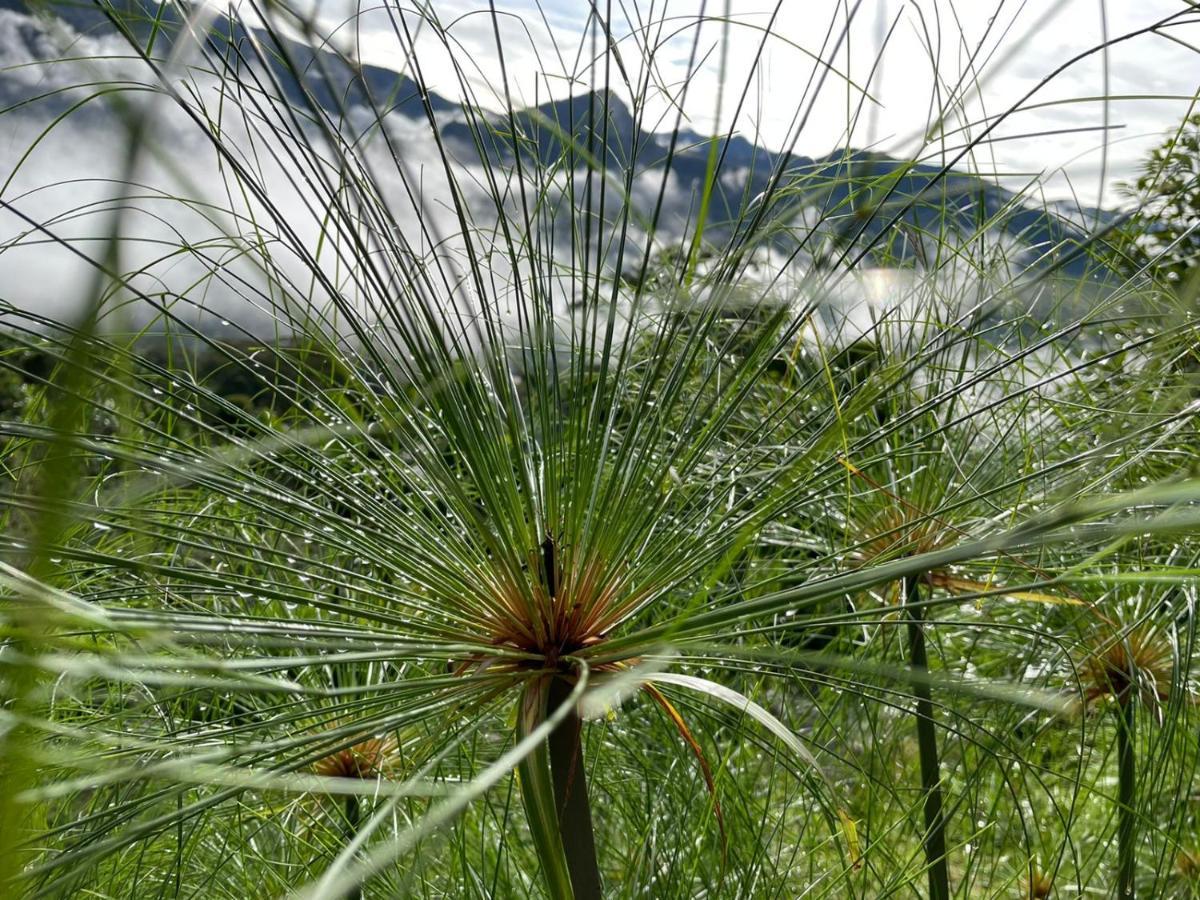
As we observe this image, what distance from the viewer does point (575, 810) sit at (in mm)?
575

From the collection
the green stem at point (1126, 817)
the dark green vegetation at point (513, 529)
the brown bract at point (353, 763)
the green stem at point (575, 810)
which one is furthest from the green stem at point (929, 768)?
the brown bract at point (353, 763)

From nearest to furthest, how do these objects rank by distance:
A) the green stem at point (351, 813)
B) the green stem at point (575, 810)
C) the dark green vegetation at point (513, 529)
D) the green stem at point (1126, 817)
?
the dark green vegetation at point (513, 529) < the green stem at point (575, 810) < the green stem at point (1126, 817) < the green stem at point (351, 813)

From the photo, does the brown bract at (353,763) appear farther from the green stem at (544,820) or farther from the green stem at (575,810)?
the green stem at (544,820)

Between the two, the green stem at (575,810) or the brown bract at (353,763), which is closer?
the green stem at (575,810)

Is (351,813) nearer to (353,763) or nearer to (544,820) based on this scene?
(353,763)

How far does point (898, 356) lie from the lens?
995mm

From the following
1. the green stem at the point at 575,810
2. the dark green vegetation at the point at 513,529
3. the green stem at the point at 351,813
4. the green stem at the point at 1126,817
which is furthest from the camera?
the green stem at the point at 351,813

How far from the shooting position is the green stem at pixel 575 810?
56 cm

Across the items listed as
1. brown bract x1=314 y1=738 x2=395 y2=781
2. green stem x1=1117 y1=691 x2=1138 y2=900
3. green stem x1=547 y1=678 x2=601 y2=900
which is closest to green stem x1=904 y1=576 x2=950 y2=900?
green stem x1=1117 y1=691 x2=1138 y2=900

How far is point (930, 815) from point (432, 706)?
561mm

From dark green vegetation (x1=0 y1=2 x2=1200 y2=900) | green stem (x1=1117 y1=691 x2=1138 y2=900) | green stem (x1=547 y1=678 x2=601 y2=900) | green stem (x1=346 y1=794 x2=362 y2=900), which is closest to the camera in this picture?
dark green vegetation (x1=0 y1=2 x2=1200 y2=900)

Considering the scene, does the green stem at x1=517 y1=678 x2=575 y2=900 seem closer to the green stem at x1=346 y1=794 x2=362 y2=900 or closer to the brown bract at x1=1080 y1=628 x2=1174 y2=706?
the green stem at x1=346 y1=794 x2=362 y2=900

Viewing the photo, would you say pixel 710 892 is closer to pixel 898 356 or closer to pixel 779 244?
pixel 898 356

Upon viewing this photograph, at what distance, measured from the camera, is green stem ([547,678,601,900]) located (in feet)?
1.85
